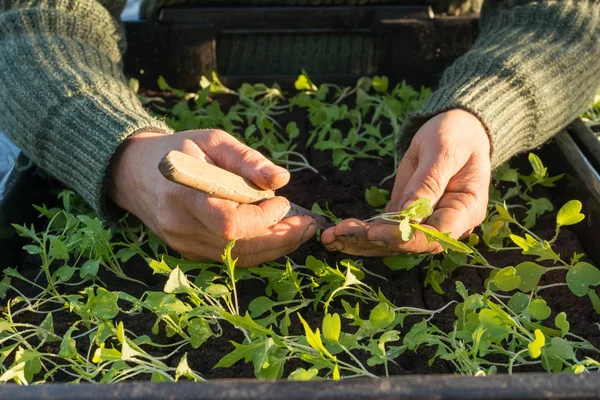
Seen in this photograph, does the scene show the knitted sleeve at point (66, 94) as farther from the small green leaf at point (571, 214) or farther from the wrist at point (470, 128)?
the small green leaf at point (571, 214)

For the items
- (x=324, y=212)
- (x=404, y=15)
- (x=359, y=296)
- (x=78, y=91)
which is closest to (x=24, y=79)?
(x=78, y=91)

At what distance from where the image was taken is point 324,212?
1209mm

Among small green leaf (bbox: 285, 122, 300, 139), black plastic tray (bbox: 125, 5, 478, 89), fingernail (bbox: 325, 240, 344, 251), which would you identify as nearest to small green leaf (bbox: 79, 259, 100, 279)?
fingernail (bbox: 325, 240, 344, 251)

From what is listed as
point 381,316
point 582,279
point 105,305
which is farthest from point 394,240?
point 105,305

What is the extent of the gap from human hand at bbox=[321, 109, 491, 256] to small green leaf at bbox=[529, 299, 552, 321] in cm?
16

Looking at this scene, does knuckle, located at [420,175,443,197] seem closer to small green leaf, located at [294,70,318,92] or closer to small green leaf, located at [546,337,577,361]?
small green leaf, located at [546,337,577,361]

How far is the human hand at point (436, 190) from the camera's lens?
100 cm

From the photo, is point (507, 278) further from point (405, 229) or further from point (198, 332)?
point (198, 332)

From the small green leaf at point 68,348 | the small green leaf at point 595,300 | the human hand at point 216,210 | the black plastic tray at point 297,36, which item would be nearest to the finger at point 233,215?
the human hand at point 216,210

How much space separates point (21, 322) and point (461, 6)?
128 cm

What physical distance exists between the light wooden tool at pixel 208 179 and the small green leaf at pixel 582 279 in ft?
1.40

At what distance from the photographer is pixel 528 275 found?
0.99m

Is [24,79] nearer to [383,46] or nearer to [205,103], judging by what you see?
[205,103]

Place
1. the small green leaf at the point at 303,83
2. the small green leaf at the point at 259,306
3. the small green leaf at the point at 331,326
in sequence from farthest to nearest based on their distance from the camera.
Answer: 1. the small green leaf at the point at 303,83
2. the small green leaf at the point at 259,306
3. the small green leaf at the point at 331,326
